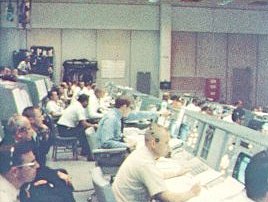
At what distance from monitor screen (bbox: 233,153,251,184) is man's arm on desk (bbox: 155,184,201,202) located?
9.5 inches

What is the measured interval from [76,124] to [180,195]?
18.9ft

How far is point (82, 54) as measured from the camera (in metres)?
17.9

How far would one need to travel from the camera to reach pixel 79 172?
7.79 m

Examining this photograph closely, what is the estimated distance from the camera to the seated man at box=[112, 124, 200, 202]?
3531mm

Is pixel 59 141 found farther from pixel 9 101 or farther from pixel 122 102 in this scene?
pixel 9 101

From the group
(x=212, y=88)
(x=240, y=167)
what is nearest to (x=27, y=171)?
(x=240, y=167)

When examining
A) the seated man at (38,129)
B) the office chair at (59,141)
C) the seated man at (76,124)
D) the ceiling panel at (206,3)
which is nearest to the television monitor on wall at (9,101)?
the seated man at (38,129)

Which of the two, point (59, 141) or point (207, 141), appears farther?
point (59, 141)

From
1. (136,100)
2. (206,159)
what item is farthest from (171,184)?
(136,100)

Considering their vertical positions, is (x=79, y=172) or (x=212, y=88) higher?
(x=212, y=88)

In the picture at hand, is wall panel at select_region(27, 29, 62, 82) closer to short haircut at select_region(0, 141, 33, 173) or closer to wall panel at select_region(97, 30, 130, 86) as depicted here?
wall panel at select_region(97, 30, 130, 86)

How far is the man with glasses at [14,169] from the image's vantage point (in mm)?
2576

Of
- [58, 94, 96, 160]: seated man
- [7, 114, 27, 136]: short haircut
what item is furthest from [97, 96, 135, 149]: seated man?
[58, 94, 96, 160]: seated man

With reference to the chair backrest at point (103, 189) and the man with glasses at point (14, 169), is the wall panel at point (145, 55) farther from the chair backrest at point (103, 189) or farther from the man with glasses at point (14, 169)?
the man with glasses at point (14, 169)
